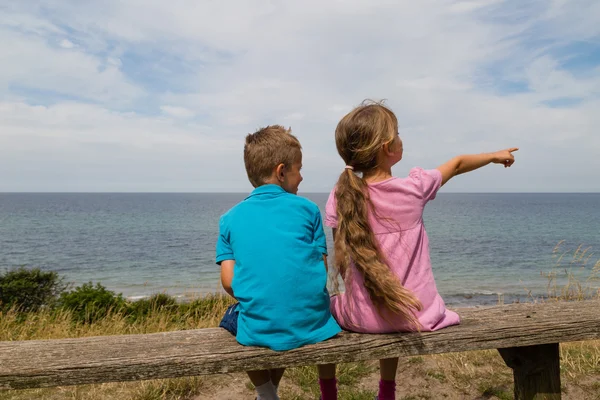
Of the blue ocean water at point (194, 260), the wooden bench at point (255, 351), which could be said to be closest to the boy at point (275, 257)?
the wooden bench at point (255, 351)

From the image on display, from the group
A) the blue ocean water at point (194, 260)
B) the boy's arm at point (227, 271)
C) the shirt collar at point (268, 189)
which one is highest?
the shirt collar at point (268, 189)

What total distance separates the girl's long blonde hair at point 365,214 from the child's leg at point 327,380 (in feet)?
1.63

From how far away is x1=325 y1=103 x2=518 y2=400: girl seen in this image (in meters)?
2.36

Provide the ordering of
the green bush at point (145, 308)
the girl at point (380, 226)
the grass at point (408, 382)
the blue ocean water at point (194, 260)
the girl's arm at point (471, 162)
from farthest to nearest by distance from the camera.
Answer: the blue ocean water at point (194, 260) → the green bush at point (145, 308) → the grass at point (408, 382) → the girl's arm at point (471, 162) → the girl at point (380, 226)

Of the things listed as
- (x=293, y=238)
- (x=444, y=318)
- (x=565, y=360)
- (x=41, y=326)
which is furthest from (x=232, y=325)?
(x=41, y=326)

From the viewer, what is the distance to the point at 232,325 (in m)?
Result: 2.58

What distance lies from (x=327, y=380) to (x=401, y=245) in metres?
0.91

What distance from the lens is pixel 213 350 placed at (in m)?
2.32

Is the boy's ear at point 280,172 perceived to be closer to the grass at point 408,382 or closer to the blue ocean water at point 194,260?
the grass at point 408,382

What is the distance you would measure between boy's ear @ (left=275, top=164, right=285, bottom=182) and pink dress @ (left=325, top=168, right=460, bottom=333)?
30 centimetres

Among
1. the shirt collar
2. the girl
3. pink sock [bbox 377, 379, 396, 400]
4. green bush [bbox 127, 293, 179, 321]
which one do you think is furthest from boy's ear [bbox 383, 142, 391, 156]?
green bush [bbox 127, 293, 179, 321]

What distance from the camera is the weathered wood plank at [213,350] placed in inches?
87.7

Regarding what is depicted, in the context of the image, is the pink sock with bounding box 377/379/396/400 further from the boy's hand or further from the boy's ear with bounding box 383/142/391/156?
the boy's hand

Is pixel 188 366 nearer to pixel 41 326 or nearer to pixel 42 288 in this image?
pixel 41 326
